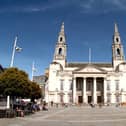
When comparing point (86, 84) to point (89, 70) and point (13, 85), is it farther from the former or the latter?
point (13, 85)

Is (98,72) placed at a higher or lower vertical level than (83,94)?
higher

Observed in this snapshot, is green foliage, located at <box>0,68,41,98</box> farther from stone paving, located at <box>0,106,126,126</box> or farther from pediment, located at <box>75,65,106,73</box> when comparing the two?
pediment, located at <box>75,65,106,73</box>

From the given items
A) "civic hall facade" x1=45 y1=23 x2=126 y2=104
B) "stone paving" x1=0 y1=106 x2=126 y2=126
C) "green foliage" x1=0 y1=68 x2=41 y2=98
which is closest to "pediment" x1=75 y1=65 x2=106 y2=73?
"civic hall facade" x1=45 y1=23 x2=126 y2=104

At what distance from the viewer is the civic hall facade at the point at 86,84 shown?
114 metres

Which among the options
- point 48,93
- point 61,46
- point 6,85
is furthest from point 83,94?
point 6,85

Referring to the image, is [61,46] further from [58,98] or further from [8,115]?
[8,115]

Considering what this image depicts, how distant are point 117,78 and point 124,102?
1118cm

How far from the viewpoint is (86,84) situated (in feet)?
382

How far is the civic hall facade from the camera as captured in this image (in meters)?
114

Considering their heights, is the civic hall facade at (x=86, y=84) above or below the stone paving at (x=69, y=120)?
above

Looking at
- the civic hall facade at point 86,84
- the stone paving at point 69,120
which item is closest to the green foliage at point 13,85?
the stone paving at point 69,120

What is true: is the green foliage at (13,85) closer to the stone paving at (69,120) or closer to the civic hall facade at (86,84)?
the stone paving at (69,120)

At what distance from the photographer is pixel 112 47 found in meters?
124

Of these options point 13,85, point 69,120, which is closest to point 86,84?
point 13,85
